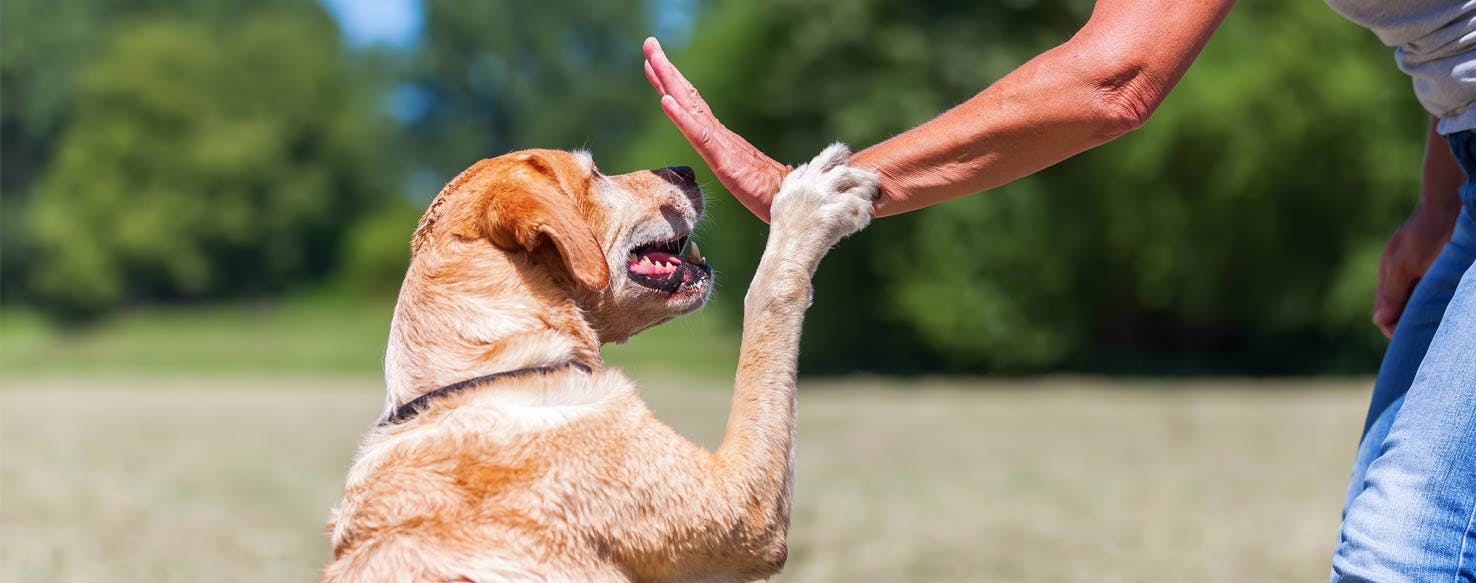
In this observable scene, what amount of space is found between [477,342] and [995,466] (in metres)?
8.68

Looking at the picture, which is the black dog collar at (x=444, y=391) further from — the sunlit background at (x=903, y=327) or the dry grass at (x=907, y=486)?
the dry grass at (x=907, y=486)

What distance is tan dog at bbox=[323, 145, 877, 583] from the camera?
3.00m

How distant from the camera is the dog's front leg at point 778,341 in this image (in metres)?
3.13

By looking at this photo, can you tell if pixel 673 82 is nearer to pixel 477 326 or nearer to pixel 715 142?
pixel 715 142

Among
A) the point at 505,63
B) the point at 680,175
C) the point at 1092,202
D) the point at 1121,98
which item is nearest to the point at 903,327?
the point at 1092,202

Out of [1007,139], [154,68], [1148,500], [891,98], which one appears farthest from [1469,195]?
[154,68]

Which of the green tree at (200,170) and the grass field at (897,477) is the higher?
the green tree at (200,170)

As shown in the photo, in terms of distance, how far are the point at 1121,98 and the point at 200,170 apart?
57.2 meters

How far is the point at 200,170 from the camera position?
2159 inches

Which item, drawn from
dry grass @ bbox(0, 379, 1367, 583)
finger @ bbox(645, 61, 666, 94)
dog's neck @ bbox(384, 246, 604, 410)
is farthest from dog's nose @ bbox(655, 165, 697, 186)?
dry grass @ bbox(0, 379, 1367, 583)

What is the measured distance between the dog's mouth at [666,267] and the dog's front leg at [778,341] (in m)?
0.46

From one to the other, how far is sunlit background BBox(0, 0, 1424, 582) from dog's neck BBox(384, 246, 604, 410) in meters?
0.81

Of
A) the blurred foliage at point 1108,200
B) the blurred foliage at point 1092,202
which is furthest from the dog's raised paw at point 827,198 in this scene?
the blurred foliage at point 1108,200

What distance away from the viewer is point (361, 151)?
5922 centimetres
